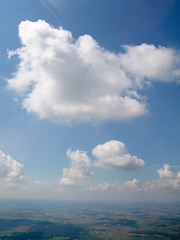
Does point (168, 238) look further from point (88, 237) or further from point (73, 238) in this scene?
point (73, 238)

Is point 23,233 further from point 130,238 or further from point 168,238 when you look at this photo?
point 168,238

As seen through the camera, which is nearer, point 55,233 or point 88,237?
point 88,237

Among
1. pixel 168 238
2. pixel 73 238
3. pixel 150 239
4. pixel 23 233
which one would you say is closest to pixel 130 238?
pixel 150 239

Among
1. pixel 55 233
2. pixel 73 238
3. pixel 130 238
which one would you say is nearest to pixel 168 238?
pixel 130 238

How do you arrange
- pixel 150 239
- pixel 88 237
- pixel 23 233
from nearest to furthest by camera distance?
pixel 150 239 → pixel 88 237 → pixel 23 233

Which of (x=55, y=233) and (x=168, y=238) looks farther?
(x=55, y=233)

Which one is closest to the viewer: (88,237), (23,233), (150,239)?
(150,239)

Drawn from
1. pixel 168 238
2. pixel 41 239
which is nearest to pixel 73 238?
pixel 41 239
